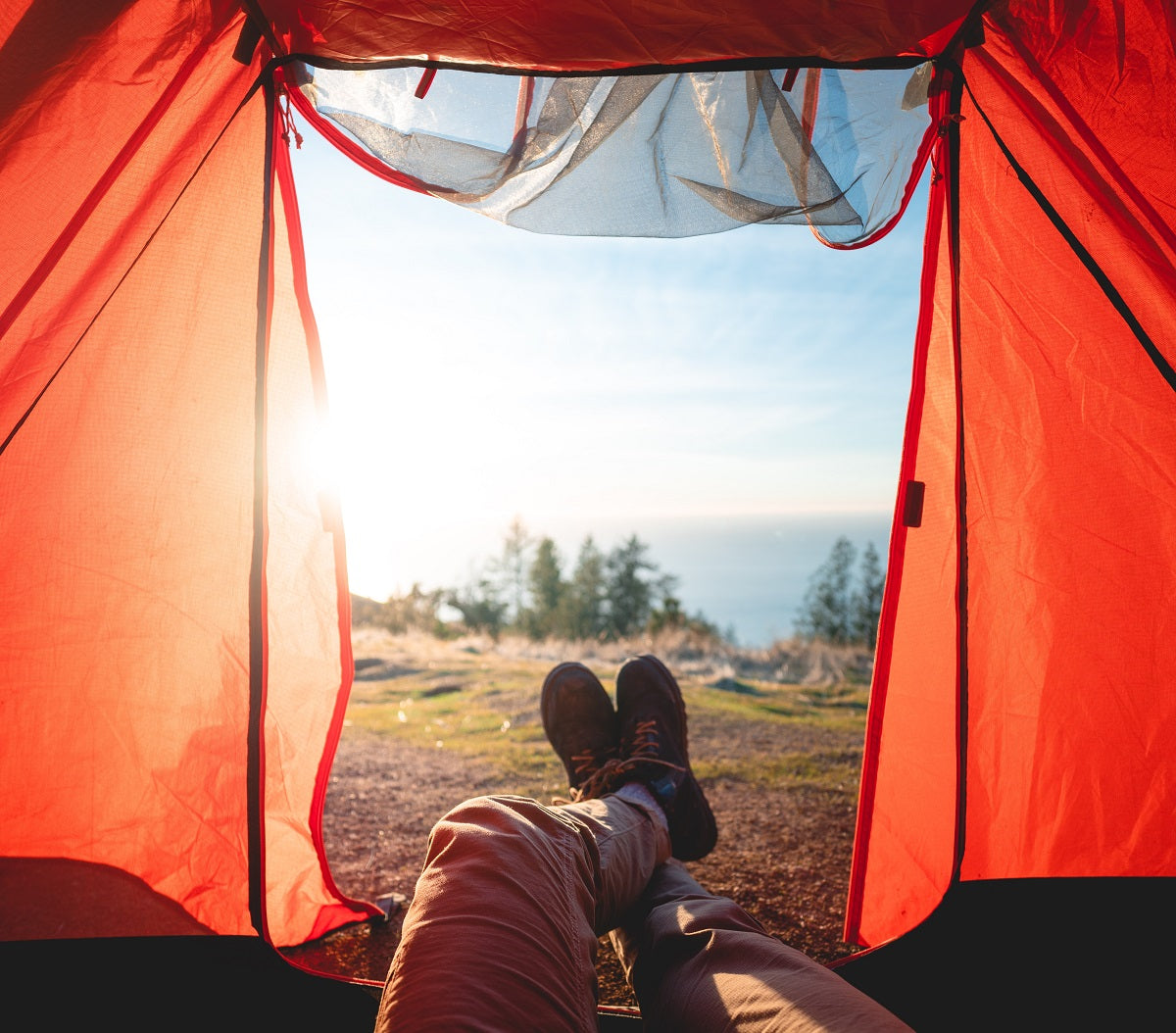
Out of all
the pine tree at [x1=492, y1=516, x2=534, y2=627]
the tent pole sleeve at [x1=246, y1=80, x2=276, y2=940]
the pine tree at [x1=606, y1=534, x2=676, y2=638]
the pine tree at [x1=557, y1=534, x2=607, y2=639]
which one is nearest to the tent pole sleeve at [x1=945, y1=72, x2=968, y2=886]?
the tent pole sleeve at [x1=246, y1=80, x2=276, y2=940]

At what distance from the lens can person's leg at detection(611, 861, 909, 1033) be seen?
3.11 ft

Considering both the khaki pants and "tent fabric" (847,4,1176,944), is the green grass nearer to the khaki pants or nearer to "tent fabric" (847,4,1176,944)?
"tent fabric" (847,4,1176,944)

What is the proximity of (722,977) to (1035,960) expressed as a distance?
118 cm

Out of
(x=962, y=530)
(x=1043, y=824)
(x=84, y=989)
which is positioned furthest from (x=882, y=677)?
(x=84, y=989)

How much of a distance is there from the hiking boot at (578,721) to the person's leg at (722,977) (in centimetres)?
74

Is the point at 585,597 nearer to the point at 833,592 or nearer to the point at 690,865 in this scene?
the point at 833,592

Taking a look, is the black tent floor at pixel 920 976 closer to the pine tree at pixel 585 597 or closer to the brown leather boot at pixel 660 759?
the brown leather boot at pixel 660 759

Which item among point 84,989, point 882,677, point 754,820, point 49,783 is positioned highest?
point 882,677

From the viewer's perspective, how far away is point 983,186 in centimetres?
155

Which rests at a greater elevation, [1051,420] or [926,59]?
[926,59]

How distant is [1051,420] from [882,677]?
79 centimetres

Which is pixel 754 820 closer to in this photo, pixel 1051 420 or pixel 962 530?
pixel 962 530

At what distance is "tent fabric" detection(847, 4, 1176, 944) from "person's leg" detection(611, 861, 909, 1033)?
758 mm

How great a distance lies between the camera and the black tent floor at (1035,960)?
1567 mm
